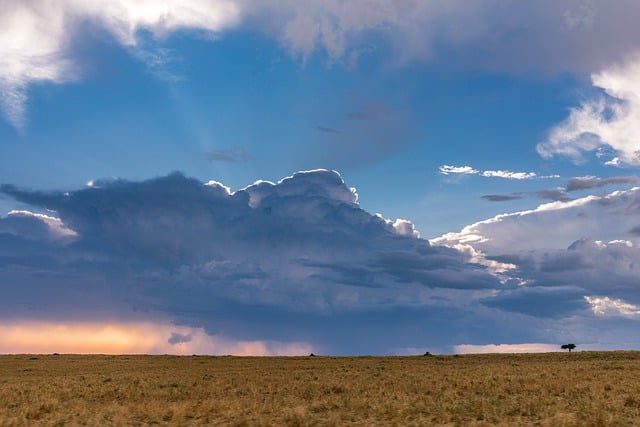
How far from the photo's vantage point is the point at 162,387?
4106 cm

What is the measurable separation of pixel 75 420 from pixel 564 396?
81.6 ft

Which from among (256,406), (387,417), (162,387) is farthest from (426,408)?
(162,387)

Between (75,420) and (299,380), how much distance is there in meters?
23.0

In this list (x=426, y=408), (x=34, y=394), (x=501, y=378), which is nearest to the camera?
(x=426, y=408)

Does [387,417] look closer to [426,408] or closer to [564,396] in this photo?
[426,408]

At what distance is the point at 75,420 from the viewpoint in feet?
77.8

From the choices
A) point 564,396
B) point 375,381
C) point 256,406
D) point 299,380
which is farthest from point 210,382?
point 564,396

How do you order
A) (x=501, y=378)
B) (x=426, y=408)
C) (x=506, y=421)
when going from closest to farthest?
(x=506, y=421)
(x=426, y=408)
(x=501, y=378)

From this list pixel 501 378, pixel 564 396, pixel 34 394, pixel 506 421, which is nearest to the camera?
pixel 506 421

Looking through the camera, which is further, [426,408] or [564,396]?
[564,396]

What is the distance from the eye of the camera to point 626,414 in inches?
989

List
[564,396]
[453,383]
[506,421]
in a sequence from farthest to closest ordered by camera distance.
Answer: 1. [453,383]
2. [564,396]
3. [506,421]

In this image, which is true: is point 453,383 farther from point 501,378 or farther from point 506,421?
point 506,421

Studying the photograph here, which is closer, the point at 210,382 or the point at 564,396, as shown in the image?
the point at 564,396
